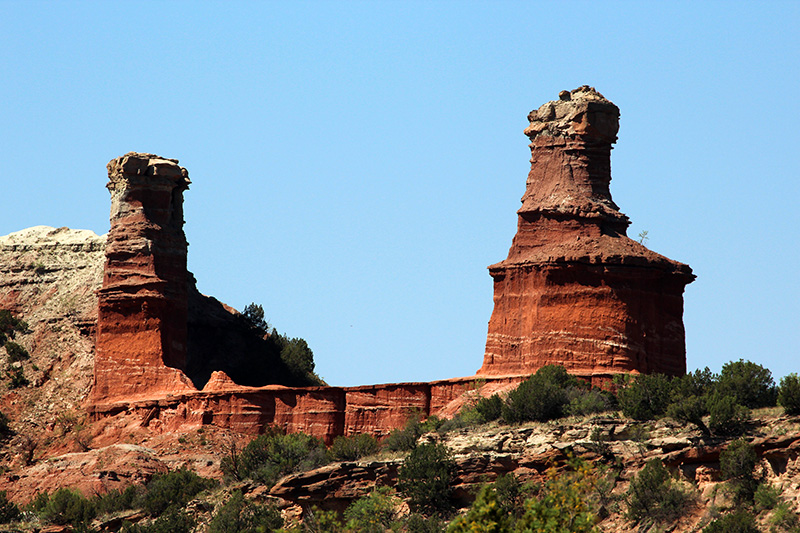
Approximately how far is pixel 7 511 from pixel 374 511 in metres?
20.4

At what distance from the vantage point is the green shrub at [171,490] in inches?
2835

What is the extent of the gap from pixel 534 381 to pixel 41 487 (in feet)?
79.8

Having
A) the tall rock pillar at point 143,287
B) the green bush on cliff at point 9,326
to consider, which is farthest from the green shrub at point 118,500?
the green bush on cliff at point 9,326

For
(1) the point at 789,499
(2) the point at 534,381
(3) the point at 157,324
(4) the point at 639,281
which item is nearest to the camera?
(1) the point at 789,499

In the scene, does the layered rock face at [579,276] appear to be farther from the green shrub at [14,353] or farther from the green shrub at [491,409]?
the green shrub at [14,353]

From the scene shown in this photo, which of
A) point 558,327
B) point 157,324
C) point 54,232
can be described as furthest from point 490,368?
point 54,232

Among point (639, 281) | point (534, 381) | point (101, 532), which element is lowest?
point (101, 532)

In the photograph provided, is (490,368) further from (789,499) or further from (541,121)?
(789,499)

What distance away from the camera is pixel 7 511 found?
Answer: 7619cm

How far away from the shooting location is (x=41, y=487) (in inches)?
3182

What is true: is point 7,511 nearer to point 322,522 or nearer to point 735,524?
point 322,522

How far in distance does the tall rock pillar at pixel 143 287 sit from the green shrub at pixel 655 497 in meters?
34.3

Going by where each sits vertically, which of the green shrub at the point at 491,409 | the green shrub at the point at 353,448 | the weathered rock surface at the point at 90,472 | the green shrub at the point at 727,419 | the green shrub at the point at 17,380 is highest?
the green shrub at the point at 17,380

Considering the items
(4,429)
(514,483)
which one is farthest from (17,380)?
(514,483)
